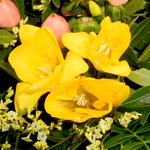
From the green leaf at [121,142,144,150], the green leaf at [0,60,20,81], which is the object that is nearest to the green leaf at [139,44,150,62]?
the green leaf at [121,142,144,150]

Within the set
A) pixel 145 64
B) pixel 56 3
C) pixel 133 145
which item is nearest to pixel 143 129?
pixel 133 145

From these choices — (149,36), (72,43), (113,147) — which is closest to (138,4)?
(149,36)

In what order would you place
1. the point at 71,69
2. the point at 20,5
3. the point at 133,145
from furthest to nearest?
the point at 20,5, the point at 133,145, the point at 71,69

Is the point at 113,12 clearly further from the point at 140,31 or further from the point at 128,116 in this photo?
the point at 128,116

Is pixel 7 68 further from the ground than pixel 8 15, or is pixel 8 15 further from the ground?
pixel 8 15

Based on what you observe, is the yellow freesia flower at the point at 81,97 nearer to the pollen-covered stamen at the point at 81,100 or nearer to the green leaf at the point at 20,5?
the pollen-covered stamen at the point at 81,100

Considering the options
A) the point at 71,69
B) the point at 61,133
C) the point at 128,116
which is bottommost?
the point at 61,133

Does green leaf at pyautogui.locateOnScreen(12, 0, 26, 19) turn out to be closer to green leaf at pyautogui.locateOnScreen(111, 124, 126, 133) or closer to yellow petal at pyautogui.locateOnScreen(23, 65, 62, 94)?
yellow petal at pyautogui.locateOnScreen(23, 65, 62, 94)
